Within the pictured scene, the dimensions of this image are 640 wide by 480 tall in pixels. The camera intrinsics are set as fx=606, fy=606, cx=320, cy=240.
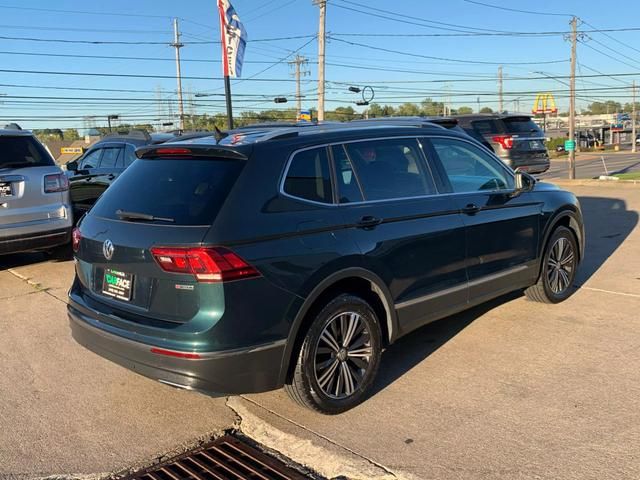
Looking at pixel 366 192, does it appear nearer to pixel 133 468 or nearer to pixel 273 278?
pixel 273 278

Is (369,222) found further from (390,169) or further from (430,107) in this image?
(430,107)

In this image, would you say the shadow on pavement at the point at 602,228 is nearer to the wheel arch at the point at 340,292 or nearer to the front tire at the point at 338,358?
the wheel arch at the point at 340,292

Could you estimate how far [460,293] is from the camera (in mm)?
4590

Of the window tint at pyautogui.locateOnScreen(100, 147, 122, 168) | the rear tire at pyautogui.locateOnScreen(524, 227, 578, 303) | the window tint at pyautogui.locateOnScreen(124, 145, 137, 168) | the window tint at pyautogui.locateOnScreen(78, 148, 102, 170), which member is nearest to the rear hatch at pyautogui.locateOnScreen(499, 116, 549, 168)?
the rear tire at pyautogui.locateOnScreen(524, 227, 578, 303)

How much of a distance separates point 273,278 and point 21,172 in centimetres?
520

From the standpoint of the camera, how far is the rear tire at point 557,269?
5691 millimetres

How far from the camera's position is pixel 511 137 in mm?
13844

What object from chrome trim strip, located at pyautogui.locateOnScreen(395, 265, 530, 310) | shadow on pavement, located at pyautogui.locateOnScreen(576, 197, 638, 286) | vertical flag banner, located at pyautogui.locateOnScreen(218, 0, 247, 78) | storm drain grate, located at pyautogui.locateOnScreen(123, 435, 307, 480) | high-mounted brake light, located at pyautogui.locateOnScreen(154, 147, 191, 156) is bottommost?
storm drain grate, located at pyautogui.locateOnScreen(123, 435, 307, 480)

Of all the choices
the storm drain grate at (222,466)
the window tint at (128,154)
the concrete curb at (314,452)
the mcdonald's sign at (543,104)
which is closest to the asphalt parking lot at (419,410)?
the concrete curb at (314,452)

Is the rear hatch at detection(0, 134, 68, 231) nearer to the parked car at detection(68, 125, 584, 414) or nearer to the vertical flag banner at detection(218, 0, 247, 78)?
the vertical flag banner at detection(218, 0, 247, 78)

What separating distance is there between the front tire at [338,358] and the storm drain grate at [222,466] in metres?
0.43

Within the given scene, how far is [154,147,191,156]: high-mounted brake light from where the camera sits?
3.78 metres

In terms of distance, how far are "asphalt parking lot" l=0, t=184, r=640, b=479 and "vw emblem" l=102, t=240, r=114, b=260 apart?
3.50 ft

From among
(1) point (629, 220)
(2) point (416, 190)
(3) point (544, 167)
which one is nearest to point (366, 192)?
(2) point (416, 190)
